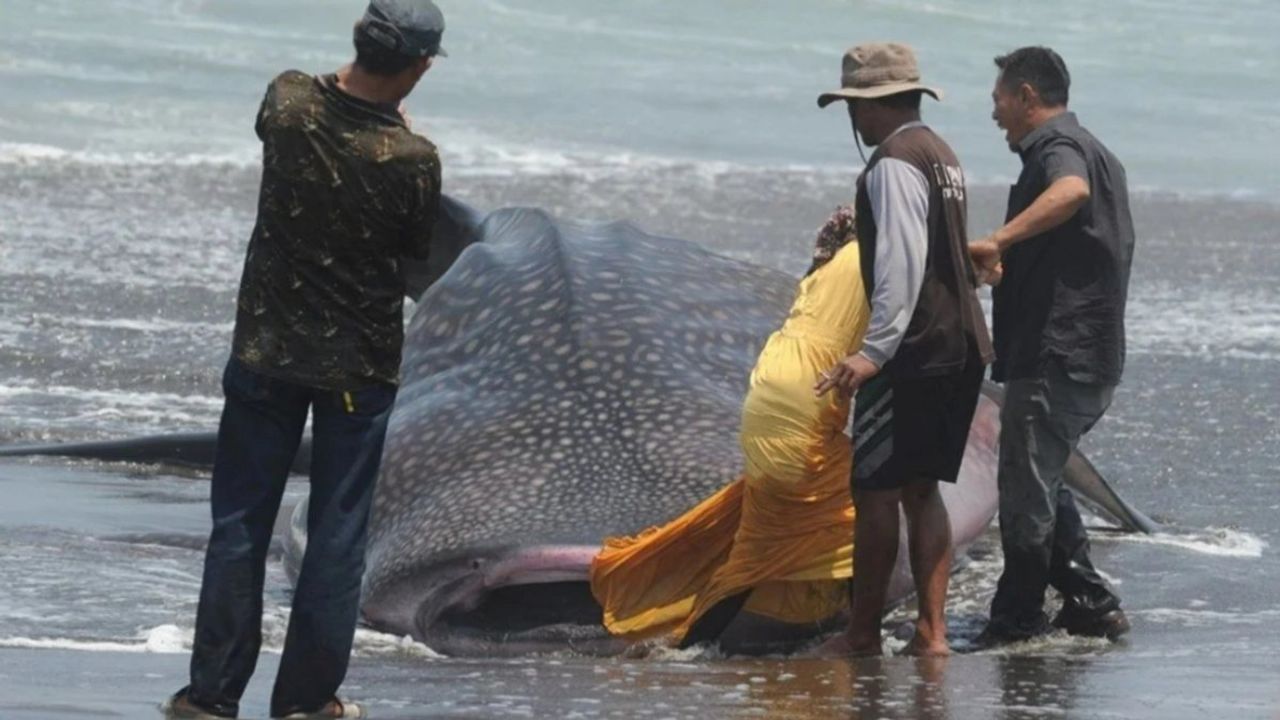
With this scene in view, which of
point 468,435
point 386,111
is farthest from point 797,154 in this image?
point 386,111

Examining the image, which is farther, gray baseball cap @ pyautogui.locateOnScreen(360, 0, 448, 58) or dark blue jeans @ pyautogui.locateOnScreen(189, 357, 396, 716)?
dark blue jeans @ pyautogui.locateOnScreen(189, 357, 396, 716)

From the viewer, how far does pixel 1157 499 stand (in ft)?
32.6

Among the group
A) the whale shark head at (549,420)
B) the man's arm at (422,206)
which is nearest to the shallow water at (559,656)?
the whale shark head at (549,420)

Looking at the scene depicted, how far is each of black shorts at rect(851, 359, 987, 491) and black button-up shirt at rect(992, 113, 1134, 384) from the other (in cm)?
53

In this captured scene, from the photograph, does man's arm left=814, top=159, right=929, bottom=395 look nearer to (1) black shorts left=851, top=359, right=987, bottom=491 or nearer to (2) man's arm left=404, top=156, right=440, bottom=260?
(1) black shorts left=851, top=359, right=987, bottom=491

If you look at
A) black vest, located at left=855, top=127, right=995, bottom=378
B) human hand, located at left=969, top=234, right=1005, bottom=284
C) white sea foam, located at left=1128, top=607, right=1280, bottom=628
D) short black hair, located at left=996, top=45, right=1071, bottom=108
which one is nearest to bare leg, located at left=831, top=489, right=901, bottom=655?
black vest, located at left=855, top=127, right=995, bottom=378

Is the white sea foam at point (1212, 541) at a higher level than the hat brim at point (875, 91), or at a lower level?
lower

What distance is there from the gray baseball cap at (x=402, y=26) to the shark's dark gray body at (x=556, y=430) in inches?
79.3

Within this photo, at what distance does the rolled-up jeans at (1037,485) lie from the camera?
287 inches

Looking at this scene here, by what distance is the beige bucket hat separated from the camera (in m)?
6.74

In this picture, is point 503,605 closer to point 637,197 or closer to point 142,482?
point 142,482

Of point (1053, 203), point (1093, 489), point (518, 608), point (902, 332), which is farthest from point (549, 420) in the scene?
point (1093, 489)

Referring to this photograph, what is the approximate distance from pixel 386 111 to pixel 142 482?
4.77 metres

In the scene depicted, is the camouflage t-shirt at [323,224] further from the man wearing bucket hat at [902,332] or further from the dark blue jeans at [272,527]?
the man wearing bucket hat at [902,332]
